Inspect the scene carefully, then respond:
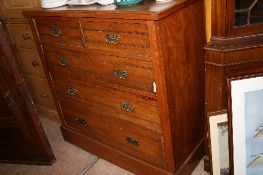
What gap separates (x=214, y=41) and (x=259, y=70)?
1.06 ft

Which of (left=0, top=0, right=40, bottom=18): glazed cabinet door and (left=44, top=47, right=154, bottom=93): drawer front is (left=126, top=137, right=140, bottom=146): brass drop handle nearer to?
(left=44, top=47, right=154, bottom=93): drawer front

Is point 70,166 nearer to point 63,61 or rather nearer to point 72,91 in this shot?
point 72,91

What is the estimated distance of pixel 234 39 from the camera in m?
1.70

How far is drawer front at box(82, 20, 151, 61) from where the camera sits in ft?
5.38

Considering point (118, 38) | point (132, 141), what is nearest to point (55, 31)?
point (118, 38)

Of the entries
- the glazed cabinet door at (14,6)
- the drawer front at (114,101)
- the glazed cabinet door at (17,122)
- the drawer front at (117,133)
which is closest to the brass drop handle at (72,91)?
the drawer front at (114,101)

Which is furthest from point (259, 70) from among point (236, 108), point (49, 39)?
point (49, 39)

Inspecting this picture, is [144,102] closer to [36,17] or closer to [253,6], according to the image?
[253,6]

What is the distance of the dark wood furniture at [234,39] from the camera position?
165 centimetres

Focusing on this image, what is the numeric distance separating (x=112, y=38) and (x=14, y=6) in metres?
1.49

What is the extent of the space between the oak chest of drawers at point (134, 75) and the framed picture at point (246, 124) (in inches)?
13.9

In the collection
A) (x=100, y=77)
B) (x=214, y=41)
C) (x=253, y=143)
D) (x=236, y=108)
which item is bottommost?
(x=253, y=143)

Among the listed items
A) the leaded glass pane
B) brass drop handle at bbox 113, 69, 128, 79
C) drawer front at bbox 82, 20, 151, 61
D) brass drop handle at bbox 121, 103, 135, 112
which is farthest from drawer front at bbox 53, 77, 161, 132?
the leaded glass pane

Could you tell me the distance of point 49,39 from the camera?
2.30m
